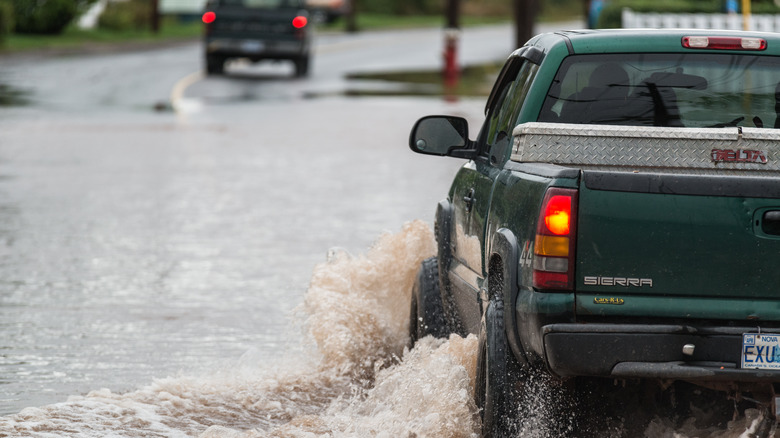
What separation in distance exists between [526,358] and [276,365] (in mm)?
2902

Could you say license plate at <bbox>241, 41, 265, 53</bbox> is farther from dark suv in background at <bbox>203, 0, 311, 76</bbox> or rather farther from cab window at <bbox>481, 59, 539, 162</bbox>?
cab window at <bbox>481, 59, 539, 162</bbox>

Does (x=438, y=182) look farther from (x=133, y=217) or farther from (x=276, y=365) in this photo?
(x=276, y=365)

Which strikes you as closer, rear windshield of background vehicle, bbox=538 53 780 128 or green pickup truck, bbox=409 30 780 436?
green pickup truck, bbox=409 30 780 436

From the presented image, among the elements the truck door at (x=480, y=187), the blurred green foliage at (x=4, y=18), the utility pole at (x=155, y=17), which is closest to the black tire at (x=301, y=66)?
the blurred green foliage at (x=4, y=18)

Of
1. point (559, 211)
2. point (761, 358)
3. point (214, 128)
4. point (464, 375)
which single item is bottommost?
point (214, 128)

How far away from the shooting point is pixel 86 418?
6.94 meters

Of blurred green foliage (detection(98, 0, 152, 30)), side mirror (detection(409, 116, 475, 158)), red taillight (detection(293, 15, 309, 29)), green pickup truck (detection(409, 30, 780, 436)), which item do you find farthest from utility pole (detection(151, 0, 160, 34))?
green pickup truck (detection(409, 30, 780, 436))

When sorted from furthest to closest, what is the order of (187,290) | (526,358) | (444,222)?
(187,290) → (444,222) → (526,358)

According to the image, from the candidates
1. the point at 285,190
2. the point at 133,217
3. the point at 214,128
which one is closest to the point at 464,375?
the point at 133,217

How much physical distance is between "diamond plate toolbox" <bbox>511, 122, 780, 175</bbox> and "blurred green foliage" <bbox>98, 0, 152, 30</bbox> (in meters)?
51.3

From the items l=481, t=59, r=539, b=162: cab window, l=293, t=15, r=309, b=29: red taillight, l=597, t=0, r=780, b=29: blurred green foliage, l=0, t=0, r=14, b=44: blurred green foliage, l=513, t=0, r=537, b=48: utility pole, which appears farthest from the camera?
l=0, t=0, r=14, b=44: blurred green foliage

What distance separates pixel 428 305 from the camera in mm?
7719

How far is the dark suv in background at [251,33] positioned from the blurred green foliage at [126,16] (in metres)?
20.9

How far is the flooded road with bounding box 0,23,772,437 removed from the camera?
6.83 metres
